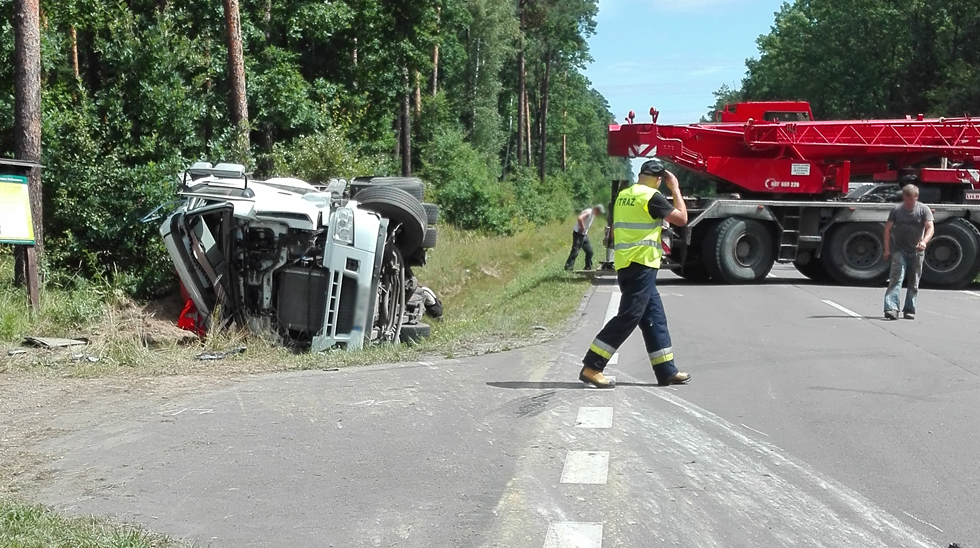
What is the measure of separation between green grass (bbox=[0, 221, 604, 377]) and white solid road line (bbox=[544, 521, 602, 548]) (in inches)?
194

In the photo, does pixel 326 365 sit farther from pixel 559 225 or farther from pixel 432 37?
pixel 432 37

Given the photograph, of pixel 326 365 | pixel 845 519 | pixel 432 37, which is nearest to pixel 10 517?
pixel 845 519

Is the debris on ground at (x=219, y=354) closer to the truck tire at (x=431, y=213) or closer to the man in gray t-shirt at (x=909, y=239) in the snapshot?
the truck tire at (x=431, y=213)

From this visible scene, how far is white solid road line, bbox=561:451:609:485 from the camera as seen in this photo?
594cm

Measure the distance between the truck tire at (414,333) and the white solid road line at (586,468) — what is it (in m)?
6.31

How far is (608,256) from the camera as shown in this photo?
20125 millimetres

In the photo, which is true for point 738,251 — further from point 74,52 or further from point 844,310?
point 74,52

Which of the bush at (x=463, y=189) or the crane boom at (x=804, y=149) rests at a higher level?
the crane boom at (x=804, y=149)

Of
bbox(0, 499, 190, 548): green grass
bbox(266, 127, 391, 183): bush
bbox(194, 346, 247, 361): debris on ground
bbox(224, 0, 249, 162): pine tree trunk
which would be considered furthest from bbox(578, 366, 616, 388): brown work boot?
bbox(224, 0, 249, 162): pine tree trunk

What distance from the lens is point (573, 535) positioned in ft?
16.6

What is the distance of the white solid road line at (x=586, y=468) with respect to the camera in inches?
234

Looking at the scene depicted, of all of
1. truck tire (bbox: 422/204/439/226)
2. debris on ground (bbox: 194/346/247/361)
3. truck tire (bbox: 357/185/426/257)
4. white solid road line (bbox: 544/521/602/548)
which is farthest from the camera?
truck tire (bbox: 422/204/439/226)

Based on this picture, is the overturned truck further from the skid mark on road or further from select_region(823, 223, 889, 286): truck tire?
select_region(823, 223, 889, 286): truck tire

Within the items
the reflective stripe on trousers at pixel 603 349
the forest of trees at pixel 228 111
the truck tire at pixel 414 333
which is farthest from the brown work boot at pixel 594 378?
the truck tire at pixel 414 333
